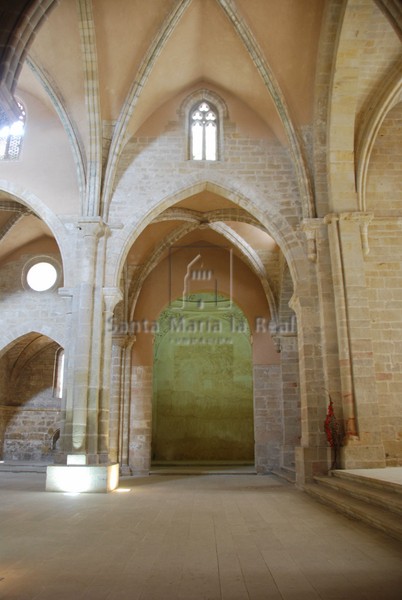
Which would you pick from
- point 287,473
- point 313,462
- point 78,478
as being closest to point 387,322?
point 313,462

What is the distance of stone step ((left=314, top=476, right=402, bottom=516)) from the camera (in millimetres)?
5385

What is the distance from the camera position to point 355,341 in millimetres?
9594

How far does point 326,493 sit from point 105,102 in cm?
936

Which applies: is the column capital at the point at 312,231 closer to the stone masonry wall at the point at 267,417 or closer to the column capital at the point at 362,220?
the column capital at the point at 362,220

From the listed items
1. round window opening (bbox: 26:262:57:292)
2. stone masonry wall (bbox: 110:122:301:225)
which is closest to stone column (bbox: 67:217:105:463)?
stone masonry wall (bbox: 110:122:301:225)

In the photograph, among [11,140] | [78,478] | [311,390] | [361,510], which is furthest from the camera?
[11,140]

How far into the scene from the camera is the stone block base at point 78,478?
9055 millimetres

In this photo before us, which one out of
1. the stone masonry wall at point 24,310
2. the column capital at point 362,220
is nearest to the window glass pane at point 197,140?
the column capital at point 362,220

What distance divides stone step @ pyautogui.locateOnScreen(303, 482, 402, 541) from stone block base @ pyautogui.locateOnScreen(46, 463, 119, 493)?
387 cm

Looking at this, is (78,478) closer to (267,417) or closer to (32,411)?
(267,417)

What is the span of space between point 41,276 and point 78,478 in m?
9.32

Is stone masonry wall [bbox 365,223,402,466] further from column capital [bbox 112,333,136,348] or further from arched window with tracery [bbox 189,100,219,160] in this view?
column capital [bbox 112,333,136,348]

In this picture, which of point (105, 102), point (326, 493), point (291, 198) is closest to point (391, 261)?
point (291, 198)

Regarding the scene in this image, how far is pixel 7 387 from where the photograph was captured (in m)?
20.0
